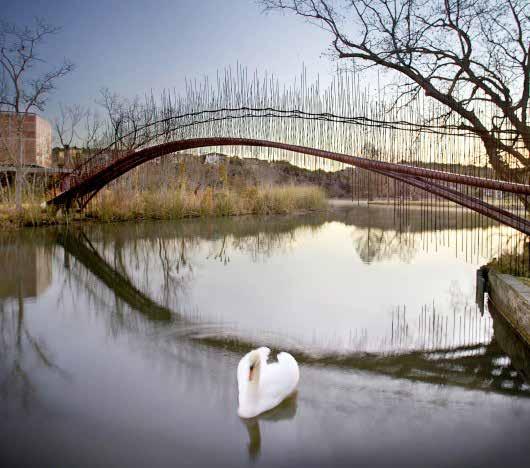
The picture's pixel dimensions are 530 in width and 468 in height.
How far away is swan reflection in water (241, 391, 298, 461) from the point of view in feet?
10.8

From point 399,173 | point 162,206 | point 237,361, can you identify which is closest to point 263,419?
point 237,361

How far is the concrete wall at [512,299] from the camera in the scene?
5.53 meters

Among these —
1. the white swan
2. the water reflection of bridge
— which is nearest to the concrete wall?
the water reflection of bridge

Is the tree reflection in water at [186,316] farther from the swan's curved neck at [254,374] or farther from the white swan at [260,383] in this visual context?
the swan's curved neck at [254,374]

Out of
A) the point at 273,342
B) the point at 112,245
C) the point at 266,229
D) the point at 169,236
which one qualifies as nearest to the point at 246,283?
the point at 273,342

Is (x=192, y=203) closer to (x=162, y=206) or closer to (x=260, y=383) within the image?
(x=162, y=206)

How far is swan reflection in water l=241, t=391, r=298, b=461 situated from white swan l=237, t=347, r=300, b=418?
35mm

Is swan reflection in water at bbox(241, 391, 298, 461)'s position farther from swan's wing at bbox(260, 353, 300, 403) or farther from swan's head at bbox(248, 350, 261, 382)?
swan's head at bbox(248, 350, 261, 382)

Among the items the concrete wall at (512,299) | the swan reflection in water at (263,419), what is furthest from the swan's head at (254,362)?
the concrete wall at (512,299)

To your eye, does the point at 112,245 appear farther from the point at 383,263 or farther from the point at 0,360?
the point at 0,360

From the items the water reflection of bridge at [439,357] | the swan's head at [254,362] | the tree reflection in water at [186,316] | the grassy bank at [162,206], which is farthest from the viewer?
the grassy bank at [162,206]

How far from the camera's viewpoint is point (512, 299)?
241 inches

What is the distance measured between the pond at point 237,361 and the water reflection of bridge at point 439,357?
25 mm

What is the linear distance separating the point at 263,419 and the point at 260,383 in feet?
0.83
